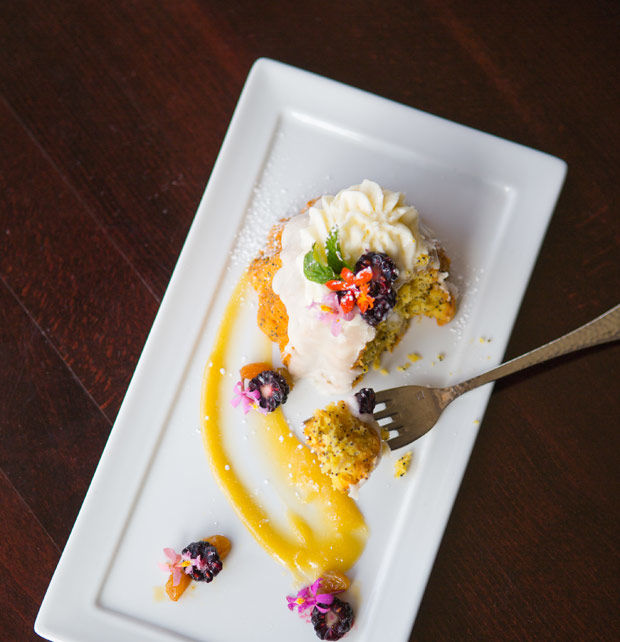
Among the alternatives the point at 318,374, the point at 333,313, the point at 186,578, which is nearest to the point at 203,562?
the point at 186,578

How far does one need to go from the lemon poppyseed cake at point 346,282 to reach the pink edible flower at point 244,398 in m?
0.14

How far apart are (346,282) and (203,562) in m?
0.88

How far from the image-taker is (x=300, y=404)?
202cm

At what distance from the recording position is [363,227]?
1.77 m

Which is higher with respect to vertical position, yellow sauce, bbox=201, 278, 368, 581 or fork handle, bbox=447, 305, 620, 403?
fork handle, bbox=447, 305, 620, 403

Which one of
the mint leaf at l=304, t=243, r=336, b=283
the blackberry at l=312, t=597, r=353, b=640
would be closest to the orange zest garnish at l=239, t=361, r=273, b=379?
the mint leaf at l=304, t=243, r=336, b=283

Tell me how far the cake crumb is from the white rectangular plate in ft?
0.06

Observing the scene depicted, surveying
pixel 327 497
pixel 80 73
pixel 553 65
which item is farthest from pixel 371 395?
pixel 80 73

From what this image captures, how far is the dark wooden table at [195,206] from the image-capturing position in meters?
2.00

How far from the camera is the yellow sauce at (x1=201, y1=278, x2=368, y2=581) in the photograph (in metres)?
1.98

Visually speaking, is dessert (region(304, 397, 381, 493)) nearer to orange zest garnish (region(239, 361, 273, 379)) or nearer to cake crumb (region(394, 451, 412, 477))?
cake crumb (region(394, 451, 412, 477))

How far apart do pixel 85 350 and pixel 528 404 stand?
131cm

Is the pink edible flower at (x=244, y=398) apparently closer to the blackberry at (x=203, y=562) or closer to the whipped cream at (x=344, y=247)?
the whipped cream at (x=344, y=247)

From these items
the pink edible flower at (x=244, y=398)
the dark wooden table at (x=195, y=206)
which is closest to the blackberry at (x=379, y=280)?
the pink edible flower at (x=244, y=398)
